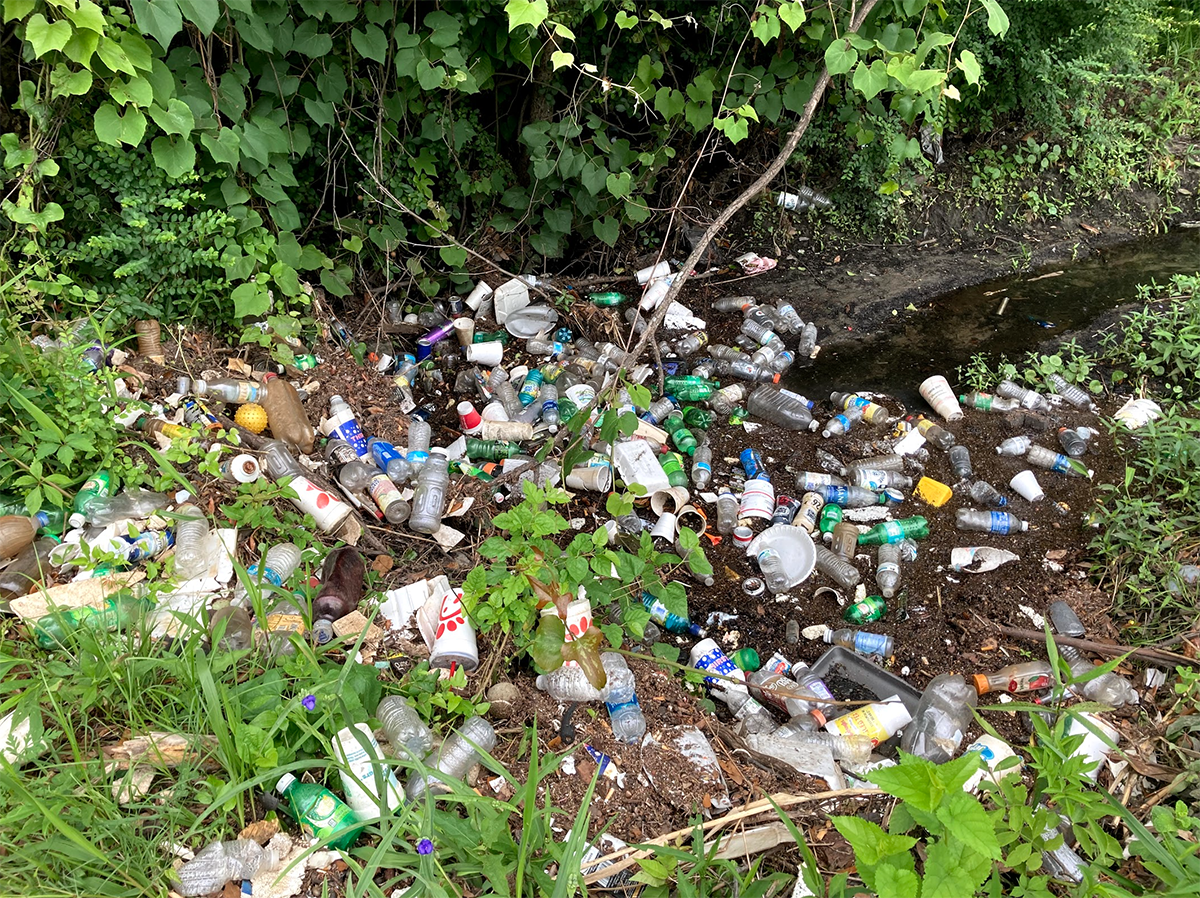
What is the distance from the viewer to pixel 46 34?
2.23m

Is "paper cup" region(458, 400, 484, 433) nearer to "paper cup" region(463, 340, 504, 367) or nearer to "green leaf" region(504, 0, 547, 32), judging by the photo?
"paper cup" region(463, 340, 504, 367)

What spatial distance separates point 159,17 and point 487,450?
5.60 ft

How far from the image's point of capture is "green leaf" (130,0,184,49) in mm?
2301

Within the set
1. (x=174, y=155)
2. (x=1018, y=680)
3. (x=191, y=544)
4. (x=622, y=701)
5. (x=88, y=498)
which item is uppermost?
(x=174, y=155)

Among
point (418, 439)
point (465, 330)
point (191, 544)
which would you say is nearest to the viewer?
point (191, 544)

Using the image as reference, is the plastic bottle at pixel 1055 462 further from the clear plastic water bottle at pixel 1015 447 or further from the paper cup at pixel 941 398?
the paper cup at pixel 941 398

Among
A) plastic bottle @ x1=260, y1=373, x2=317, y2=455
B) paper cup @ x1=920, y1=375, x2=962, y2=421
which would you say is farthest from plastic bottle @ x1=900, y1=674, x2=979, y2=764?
plastic bottle @ x1=260, y1=373, x2=317, y2=455

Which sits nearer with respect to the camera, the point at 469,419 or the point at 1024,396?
the point at 469,419

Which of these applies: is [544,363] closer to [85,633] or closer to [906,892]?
[85,633]

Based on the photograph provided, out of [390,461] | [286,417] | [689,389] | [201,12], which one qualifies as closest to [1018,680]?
[689,389]

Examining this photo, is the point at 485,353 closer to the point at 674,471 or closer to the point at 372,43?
the point at 674,471

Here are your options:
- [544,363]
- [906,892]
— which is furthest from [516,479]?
[906,892]

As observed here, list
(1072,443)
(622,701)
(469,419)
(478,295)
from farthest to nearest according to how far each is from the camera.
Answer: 1. (478,295)
2. (1072,443)
3. (469,419)
4. (622,701)

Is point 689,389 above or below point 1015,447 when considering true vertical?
above
